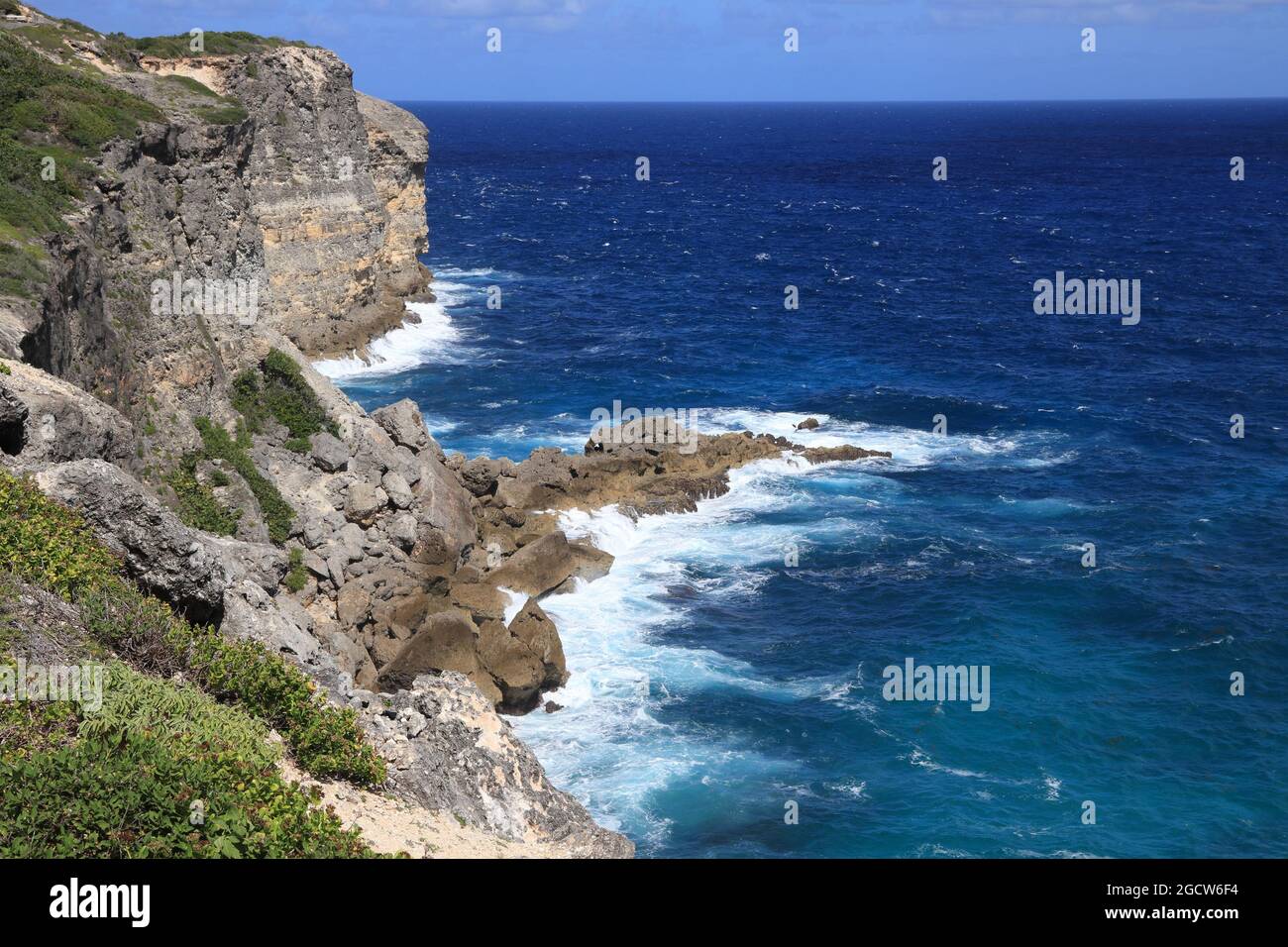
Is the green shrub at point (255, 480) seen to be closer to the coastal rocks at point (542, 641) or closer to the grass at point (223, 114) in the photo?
the coastal rocks at point (542, 641)

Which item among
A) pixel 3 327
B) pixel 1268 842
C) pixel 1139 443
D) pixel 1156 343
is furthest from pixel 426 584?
pixel 1156 343

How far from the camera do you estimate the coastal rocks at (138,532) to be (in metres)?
19.3

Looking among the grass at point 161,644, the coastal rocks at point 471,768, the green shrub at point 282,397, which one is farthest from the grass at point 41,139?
the coastal rocks at point 471,768

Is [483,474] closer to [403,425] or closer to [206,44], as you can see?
[403,425]

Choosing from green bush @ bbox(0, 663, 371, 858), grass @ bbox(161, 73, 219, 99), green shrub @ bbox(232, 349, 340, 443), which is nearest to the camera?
green bush @ bbox(0, 663, 371, 858)

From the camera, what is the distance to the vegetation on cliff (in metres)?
13.4

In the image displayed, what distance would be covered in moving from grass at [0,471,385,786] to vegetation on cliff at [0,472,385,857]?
0.02 metres

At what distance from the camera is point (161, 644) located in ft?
58.2

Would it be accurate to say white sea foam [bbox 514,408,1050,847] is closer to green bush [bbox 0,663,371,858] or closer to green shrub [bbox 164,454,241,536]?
green shrub [bbox 164,454,241,536]

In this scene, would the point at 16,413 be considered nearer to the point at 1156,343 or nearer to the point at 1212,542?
the point at 1212,542

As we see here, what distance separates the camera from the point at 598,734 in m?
34.8

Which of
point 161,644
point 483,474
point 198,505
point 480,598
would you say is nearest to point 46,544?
point 161,644

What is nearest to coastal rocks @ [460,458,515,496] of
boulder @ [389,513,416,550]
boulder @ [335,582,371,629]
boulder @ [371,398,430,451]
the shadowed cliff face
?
boulder @ [371,398,430,451]

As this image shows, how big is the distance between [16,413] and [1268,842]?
3093 centimetres
